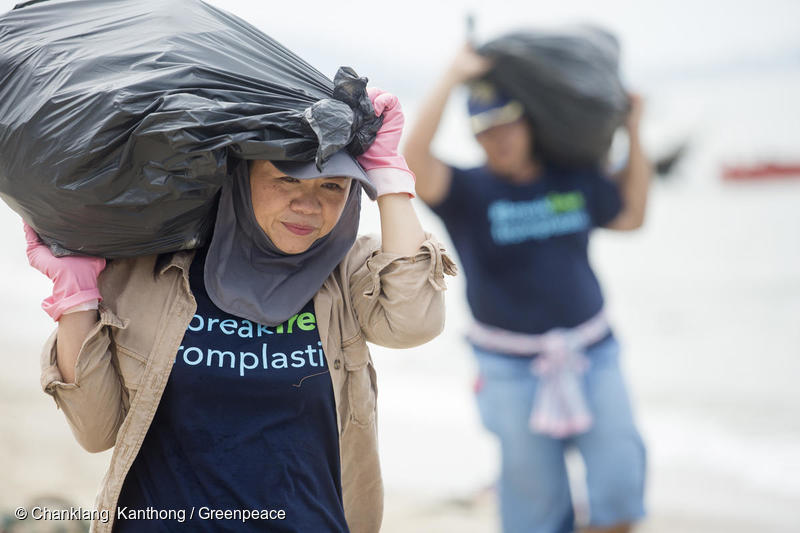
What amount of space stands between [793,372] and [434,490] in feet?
14.0

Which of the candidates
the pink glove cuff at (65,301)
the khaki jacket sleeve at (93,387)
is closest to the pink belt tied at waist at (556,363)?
the khaki jacket sleeve at (93,387)

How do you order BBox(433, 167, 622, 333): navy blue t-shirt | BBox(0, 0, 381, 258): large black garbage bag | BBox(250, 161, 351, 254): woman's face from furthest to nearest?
BBox(433, 167, 622, 333): navy blue t-shirt
BBox(250, 161, 351, 254): woman's face
BBox(0, 0, 381, 258): large black garbage bag

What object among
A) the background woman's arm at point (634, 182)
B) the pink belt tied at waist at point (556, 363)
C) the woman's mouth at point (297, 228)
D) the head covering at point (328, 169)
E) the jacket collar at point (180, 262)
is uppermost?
the head covering at point (328, 169)

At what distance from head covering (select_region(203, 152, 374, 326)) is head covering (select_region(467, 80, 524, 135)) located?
76.1 inches

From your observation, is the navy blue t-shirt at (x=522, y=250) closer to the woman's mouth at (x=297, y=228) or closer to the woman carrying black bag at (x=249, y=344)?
the woman carrying black bag at (x=249, y=344)

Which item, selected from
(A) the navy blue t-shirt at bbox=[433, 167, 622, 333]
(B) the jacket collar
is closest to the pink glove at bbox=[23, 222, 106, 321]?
(B) the jacket collar

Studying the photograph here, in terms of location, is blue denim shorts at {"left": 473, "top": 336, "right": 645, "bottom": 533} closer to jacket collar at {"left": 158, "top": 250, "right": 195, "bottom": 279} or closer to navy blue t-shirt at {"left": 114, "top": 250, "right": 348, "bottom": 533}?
navy blue t-shirt at {"left": 114, "top": 250, "right": 348, "bottom": 533}

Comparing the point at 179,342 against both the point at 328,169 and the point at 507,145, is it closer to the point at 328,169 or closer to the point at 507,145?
the point at 328,169

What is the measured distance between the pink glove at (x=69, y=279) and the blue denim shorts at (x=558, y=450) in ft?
7.22

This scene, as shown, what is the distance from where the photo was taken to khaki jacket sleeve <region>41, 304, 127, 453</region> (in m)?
1.82

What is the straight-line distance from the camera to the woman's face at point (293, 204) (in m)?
1.93

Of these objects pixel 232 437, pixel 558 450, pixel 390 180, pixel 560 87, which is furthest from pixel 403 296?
pixel 560 87

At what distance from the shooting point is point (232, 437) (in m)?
1.87

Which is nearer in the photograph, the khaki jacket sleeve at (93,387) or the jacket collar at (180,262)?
the khaki jacket sleeve at (93,387)
